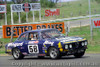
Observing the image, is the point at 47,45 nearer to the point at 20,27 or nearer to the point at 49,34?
the point at 49,34

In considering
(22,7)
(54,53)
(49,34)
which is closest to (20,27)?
(49,34)

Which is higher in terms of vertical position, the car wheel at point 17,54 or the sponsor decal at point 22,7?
the sponsor decal at point 22,7

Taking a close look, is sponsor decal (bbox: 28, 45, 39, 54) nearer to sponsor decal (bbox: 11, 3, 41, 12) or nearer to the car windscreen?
the car windscreen

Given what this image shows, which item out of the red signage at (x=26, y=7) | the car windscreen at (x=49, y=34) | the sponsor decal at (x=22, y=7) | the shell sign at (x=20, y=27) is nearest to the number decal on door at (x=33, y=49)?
the car windscreen at (x=49, y=34)

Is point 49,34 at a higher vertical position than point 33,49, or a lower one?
higher

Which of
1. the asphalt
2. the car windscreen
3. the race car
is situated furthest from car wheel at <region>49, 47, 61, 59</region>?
the car windscreen

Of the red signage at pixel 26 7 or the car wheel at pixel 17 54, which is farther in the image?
the red signage at pixel 26 7

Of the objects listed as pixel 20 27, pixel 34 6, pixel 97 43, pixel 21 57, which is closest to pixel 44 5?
pixel 34 6

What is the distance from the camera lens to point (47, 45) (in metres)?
12.1

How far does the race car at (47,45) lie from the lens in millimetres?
11633

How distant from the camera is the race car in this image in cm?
1163

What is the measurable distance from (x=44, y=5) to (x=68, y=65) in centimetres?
6010

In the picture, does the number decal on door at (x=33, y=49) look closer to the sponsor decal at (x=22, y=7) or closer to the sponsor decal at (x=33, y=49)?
the sponsor decal at (x=33, y=49)

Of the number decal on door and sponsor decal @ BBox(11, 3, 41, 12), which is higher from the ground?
sponsor decal @ BBox(11, 3, 41, 12)
